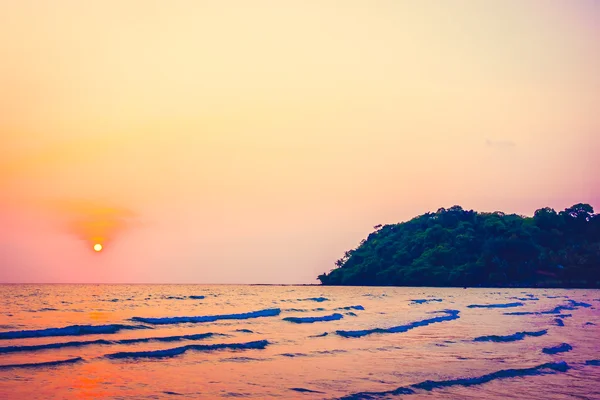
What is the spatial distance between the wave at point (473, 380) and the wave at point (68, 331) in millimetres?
16859

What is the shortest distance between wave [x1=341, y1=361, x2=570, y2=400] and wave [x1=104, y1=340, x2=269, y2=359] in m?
8.83

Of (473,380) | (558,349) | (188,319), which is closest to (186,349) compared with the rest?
(473,380)

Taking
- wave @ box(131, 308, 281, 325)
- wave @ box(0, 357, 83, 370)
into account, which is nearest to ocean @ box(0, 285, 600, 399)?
wave @ box(0, 357, 83, 370)

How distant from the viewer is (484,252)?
12481 cm

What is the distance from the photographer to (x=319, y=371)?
54.6 ft

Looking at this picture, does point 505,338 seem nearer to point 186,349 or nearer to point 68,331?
point 186,349

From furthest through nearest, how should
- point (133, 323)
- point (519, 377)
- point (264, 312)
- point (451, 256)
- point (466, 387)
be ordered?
1. point (451, 256)
2. point (264, 312)
3. point (133, 323)
4. point (519, 377)
5. point (466, 387)

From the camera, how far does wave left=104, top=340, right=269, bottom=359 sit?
64.2ft

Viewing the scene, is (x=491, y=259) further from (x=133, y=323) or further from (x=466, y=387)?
(x=466, y=387)

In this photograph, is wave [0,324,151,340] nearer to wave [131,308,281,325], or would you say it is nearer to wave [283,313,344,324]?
wave [131,308,281,325]

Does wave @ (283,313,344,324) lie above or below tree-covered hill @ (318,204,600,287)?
below

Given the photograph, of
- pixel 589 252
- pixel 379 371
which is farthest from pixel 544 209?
pixel 379 371

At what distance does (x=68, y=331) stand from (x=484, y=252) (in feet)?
367

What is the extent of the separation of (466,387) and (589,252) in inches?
4675
